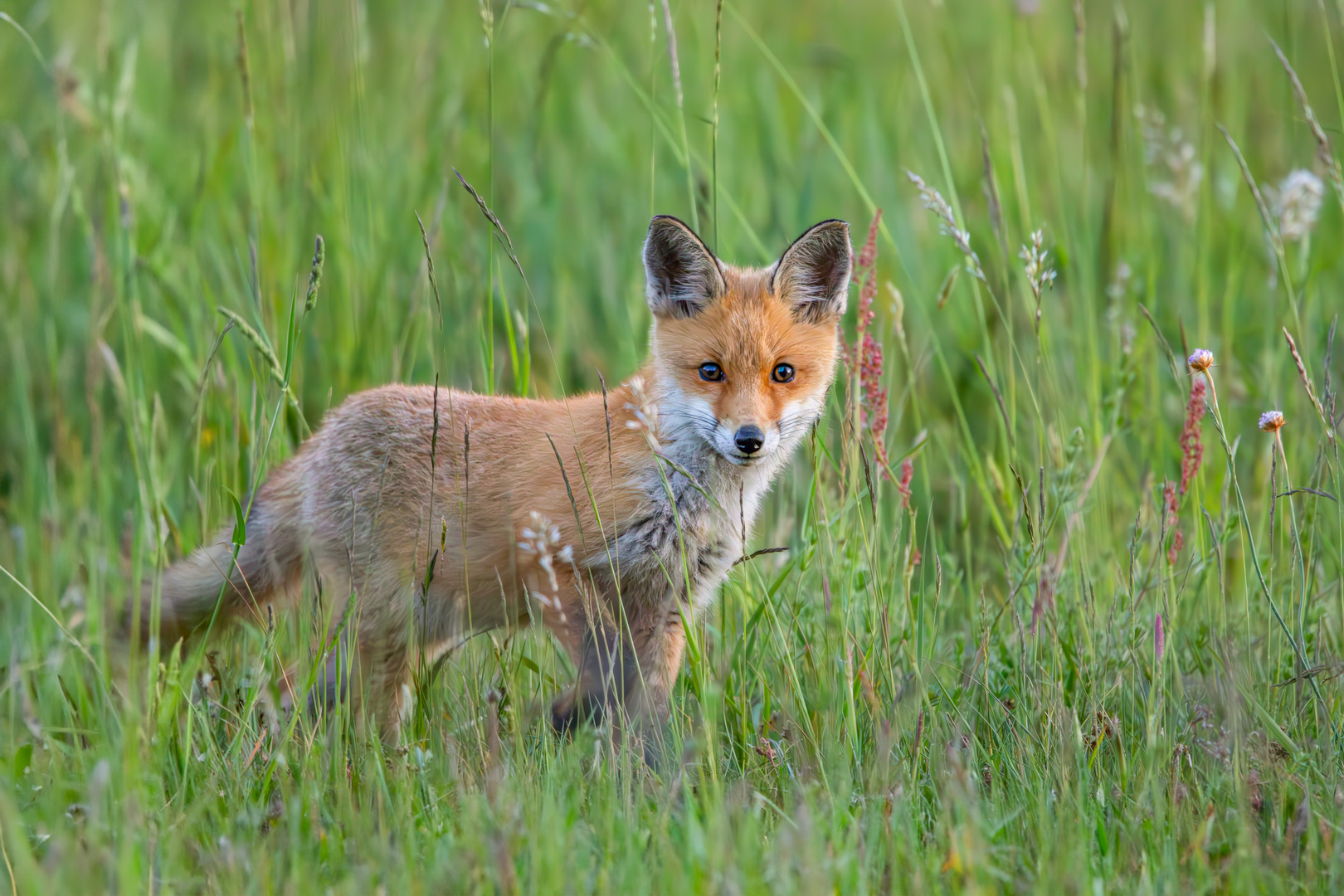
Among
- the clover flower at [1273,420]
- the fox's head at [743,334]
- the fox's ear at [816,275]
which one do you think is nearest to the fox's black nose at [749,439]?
the fox's head at [743,334]

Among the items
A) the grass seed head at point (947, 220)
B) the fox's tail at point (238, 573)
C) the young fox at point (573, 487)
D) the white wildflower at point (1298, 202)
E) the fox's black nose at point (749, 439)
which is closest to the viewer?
the grass seed head at point (947, 220)

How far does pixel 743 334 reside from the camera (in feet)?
12.2

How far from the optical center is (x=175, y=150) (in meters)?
6.21

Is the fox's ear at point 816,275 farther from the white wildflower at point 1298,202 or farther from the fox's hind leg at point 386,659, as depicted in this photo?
the white wildflower at point 1298,202

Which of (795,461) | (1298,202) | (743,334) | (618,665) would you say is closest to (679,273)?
(743,334)

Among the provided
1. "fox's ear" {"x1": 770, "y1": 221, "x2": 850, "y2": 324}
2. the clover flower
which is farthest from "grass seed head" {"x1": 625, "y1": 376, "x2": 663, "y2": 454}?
the clover flower

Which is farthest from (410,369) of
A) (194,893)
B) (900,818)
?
(900,818)

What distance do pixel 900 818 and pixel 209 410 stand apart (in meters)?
3.51

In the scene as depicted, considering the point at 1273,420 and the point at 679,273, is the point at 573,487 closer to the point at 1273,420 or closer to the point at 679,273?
the point at 679,273

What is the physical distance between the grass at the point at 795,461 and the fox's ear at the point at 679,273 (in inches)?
4.8

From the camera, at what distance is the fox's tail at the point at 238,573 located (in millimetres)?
3850

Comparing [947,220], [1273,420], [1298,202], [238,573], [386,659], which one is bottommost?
[386,659]

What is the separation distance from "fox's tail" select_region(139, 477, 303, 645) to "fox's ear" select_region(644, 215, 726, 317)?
4.86 feet

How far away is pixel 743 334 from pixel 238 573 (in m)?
1.91
